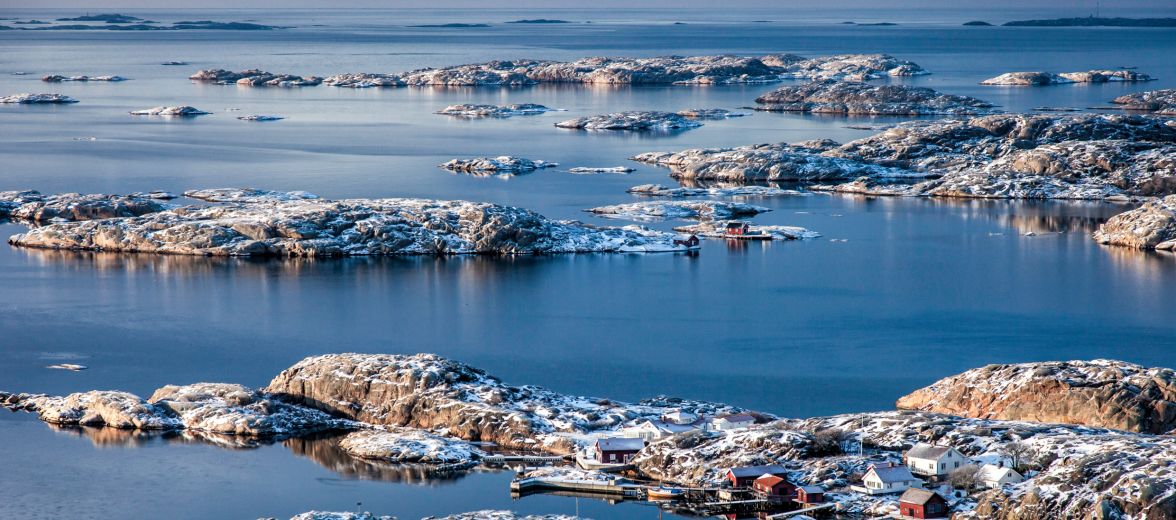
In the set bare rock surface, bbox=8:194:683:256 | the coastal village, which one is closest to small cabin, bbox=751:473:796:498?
the coastal village

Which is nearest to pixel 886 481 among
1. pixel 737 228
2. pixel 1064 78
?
pixel 737 228

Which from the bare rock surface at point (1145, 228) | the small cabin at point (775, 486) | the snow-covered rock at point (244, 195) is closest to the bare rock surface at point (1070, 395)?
the small cabin at point (775, 486)

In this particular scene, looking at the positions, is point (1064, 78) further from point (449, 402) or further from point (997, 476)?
point (997, 476)

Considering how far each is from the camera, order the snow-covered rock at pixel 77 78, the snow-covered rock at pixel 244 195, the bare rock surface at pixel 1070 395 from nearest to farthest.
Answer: the bare rock surface at pixel 1070 395 → the snow-covered rock at pixel 244 195 → the snow-covered rock at pixel 77 78

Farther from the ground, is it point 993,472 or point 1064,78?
point 1064,78

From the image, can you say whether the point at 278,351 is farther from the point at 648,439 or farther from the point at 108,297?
the point at 648,439

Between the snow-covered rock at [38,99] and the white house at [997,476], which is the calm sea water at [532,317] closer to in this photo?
the white house at [997,476]
